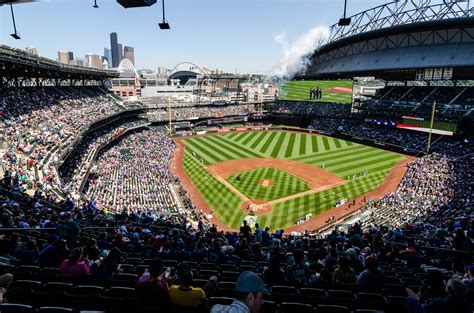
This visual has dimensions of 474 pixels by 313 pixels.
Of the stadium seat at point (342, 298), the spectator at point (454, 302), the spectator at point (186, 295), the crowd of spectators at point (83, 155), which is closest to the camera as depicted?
the spectator at point (454, 302)

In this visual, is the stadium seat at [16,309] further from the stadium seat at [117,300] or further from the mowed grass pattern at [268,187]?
the mowed grass pattern at [268,187]

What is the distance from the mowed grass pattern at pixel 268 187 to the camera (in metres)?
33.2

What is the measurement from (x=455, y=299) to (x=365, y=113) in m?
62.1

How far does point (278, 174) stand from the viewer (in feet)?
130

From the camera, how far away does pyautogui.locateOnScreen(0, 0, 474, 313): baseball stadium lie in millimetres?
5328

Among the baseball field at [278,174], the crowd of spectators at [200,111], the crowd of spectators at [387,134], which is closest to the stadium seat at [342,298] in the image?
the baseball field at [278,174]

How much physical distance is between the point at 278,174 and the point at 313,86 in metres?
39.1

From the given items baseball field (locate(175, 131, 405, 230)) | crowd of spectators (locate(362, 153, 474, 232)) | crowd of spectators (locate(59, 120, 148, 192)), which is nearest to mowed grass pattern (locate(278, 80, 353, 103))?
baseball field (locate(175, 131, 405, 230))

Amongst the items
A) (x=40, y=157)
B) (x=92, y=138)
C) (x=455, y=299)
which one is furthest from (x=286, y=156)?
(x=455, y=299)

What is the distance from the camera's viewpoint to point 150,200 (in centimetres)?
2862

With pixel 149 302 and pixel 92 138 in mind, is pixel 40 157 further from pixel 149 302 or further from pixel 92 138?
pixel 149 302

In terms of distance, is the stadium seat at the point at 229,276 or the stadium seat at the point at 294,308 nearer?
the stadium seat at the point at 294,308

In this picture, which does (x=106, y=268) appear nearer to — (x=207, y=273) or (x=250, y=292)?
(x=207, y=273)

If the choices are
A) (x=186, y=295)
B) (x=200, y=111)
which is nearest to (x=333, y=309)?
(x=186, y=295)
